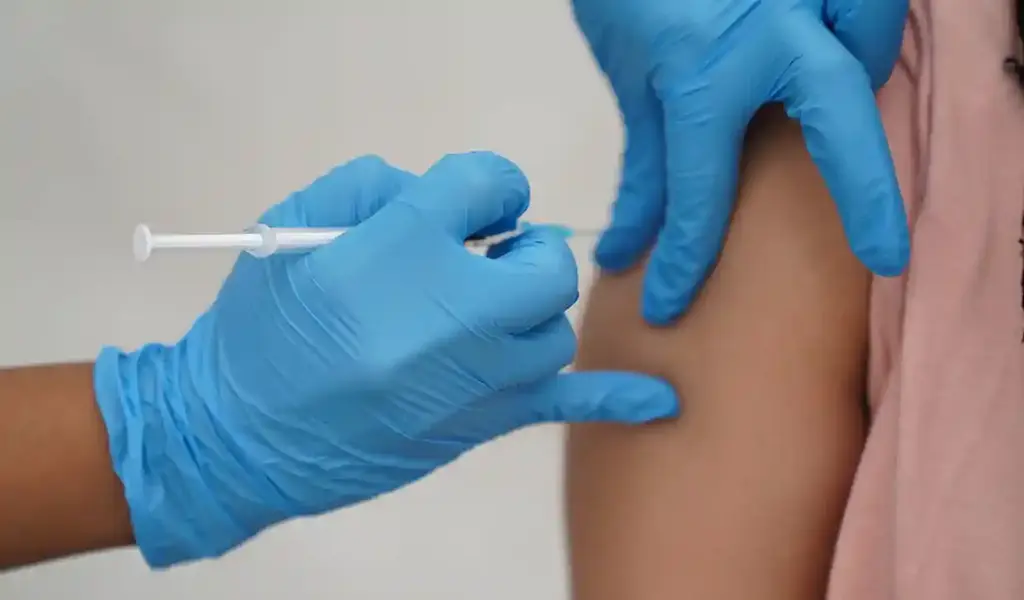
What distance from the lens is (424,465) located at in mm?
685

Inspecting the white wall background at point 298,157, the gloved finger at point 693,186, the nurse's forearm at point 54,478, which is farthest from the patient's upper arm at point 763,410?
the white wall background at point 298,157

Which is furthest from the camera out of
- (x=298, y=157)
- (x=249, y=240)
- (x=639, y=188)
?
(x=298, y=157)

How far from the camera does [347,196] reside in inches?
27.0

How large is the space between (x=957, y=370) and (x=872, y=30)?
0.25 meters

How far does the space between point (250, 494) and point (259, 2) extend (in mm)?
884

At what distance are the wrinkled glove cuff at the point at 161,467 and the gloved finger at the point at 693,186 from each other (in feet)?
1.20

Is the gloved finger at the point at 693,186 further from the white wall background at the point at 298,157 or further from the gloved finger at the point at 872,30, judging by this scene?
the white wall background at the point at 298,157

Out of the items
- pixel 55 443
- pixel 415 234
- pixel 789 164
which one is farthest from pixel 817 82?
pixel 55 443

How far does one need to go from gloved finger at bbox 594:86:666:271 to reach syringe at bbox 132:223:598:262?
0.10 m

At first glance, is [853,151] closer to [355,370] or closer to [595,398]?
[595,398]

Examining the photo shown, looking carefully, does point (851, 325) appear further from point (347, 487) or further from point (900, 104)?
point (347, 487)

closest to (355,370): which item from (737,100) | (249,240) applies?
(249,240)

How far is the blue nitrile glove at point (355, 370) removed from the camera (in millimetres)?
614

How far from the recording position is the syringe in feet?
1.88
